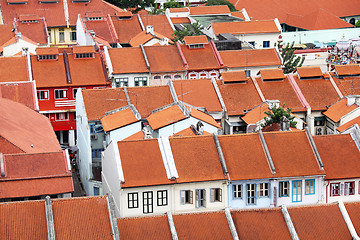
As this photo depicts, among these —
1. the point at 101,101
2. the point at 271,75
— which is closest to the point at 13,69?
the point at 101,101

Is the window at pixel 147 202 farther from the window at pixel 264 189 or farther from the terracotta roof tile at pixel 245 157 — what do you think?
the window at pixel 264 189

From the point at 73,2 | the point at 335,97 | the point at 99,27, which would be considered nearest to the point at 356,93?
the point at 335,97

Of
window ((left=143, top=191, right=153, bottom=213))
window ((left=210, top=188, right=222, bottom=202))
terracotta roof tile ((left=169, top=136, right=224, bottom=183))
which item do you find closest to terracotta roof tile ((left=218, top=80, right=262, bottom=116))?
terracotta roof tile ((left=169, top=136, right=224, bottom=183))

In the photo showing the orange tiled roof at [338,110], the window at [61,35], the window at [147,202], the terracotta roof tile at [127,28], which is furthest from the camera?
the window at [61,35]

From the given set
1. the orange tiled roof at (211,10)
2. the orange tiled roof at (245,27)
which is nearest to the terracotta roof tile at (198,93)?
the orange tiled roof at (245,27)

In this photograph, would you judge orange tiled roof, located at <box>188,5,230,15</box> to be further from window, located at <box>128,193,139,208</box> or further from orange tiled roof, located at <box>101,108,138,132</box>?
window, located at <box>128,193,139,208</box>

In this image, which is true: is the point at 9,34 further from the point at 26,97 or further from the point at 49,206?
the point at 49,206

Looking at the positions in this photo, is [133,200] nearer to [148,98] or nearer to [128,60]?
[148,98]
